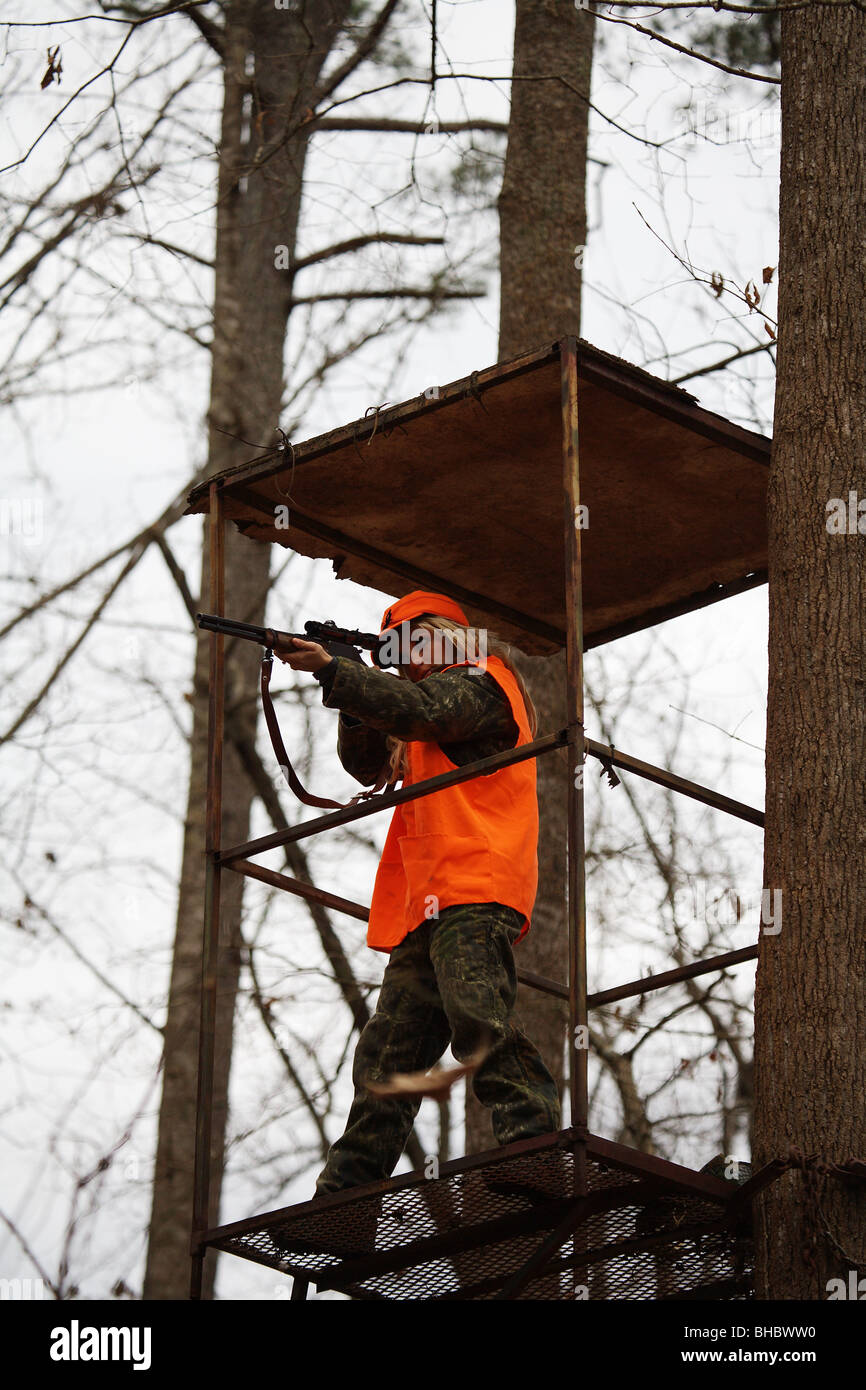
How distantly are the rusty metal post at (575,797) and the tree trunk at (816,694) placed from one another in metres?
0.66

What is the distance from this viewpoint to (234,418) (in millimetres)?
13312

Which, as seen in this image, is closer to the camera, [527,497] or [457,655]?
[457,655]

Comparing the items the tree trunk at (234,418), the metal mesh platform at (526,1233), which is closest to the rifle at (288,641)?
the metal mesh platform at (526,1233)

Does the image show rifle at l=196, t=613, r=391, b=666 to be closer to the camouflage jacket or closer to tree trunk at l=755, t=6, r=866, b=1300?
the camouflage jacket

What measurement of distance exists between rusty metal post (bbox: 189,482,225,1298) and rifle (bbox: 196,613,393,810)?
A: 17 centimetres

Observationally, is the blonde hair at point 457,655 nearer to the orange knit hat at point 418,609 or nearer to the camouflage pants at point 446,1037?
the orange knit hat at point 418,609

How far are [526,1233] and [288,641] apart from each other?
72.8 inches

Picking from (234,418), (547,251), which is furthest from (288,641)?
(234,418)

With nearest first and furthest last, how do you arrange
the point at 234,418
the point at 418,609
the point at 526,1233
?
the point at 526,1233, the point at 418,609, the point at 234,418

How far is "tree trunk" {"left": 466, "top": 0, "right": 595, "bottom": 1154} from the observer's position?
8.60 m

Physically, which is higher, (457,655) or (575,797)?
(457,655)

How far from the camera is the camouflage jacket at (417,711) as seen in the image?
216 inches

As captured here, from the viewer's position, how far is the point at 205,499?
21.3 feet

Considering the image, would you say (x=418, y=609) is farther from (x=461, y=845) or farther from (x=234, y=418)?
(x=234, y=418)
